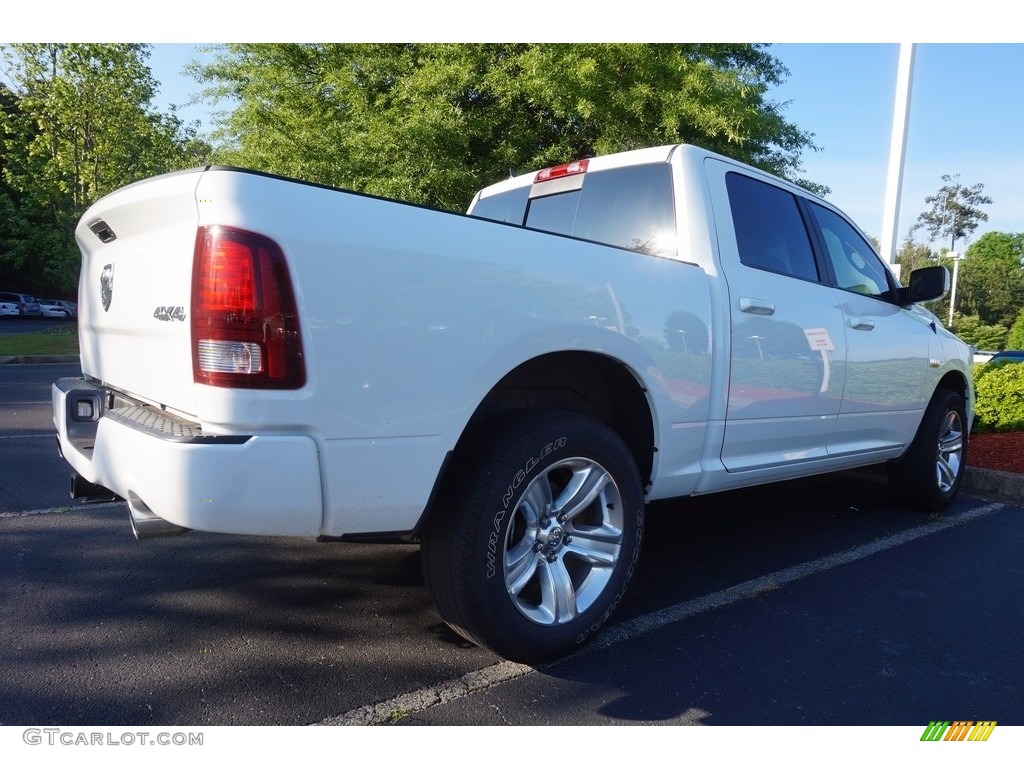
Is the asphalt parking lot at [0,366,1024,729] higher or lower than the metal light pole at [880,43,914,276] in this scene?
lower

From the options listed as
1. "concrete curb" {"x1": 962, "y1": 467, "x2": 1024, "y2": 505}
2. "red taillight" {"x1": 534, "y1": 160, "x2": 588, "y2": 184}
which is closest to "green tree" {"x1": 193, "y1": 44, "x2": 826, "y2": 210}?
"concrete curb" {"x1": 962, "y1": 467, "x2": 1024, "y2": 505}

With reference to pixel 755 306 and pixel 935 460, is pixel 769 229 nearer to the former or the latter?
pixel 755 306

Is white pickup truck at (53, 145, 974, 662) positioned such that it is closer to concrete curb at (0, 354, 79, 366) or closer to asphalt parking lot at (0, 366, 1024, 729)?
asphalt parking lot at (0, 366, 1024, 729)

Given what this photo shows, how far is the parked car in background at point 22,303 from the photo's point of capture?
37.1 m

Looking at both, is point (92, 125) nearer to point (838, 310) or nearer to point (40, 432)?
point (40, 432)

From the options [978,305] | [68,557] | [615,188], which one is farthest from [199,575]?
[978,305]

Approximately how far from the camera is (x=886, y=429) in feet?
14.0

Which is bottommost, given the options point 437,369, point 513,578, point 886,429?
point 513,578

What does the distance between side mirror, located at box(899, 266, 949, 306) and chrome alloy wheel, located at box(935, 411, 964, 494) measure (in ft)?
3.17

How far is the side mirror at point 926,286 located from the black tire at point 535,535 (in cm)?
267

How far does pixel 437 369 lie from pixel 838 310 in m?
2.54

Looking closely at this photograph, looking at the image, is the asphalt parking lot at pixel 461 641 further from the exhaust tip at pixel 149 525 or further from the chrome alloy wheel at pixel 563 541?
the exhaust tip at pixel 149 525

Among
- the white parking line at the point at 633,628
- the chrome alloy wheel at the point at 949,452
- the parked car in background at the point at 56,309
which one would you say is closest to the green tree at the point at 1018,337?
the chrome alloy wheel at the point at 949,452

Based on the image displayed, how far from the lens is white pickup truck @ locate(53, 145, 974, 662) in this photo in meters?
1.95
